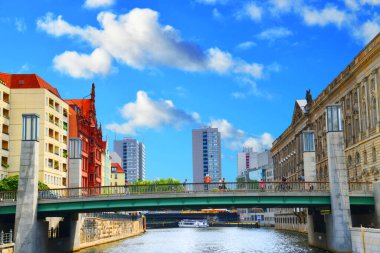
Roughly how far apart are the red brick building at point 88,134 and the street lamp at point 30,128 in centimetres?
6575

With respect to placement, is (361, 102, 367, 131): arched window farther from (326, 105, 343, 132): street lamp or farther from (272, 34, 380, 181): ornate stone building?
(326, 105, 343, 132): street lamp

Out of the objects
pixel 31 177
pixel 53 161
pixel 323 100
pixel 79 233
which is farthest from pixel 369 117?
pixel 53 161

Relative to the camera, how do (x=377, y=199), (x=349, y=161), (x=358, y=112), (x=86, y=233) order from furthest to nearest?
(x=349, y=161) < (x=358, y=112) < (x=86, y=233) < (x=377, y=199)

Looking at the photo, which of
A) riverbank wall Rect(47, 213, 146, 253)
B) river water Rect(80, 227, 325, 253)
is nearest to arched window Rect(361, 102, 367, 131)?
river water Rect(80, 227, 325, 253)

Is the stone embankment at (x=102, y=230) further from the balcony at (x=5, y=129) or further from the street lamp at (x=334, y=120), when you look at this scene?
the street lamp at (x=334, y=120)

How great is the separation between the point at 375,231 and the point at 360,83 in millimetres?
55846

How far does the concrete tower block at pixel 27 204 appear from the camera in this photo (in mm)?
65875

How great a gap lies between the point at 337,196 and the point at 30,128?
36.1 metres

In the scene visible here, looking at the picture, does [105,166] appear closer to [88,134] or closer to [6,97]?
[88,134]

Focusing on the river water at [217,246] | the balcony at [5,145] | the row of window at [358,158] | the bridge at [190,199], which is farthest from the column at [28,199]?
the row of window at [358,158]

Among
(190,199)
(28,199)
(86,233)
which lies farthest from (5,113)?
(190,199)

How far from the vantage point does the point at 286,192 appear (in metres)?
67.6

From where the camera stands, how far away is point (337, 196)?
66688mm

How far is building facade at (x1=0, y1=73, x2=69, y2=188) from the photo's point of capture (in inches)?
4439
